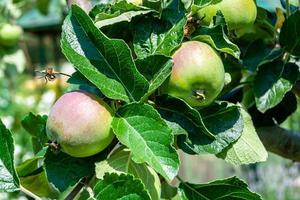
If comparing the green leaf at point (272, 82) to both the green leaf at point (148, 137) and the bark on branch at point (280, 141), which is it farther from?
the green leaf at point (148, 137)

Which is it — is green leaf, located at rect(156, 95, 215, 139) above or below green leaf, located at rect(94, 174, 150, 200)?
above

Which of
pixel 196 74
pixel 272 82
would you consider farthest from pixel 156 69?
pixel 272 82

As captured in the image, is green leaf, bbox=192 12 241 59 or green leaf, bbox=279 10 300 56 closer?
green leaf, bbox=192 12 241 59

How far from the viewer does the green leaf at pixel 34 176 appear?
0.79 metres

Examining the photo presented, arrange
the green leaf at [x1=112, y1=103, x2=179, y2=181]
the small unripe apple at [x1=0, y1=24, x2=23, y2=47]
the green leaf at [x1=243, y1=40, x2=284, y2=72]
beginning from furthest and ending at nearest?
the small unripe apple at [x1=0, y1=24, x2=23, y2=47]
the green leaf at [x1=243, y1=40, x2=284, y2=72]
the green leaf at [x1=112, y1=103, x2=179, y2=181]

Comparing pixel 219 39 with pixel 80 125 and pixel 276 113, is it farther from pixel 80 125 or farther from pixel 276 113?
pixel 276 113

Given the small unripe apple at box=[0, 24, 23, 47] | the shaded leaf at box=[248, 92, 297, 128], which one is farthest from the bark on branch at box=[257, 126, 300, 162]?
the small unripe apple at box=[0, 24, 23, 47]

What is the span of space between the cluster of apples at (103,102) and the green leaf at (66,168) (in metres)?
0.04

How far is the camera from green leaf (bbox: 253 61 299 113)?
0.86 m

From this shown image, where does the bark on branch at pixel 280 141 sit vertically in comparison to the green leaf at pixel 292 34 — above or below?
below

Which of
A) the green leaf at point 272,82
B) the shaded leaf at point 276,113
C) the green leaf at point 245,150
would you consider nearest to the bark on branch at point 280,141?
the shaded leaf at point 276,113

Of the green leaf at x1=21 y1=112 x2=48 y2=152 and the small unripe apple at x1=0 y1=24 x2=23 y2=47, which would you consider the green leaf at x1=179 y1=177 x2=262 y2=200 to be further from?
the small unripe apple at x1=0 y1=24 x2=23 y2=47

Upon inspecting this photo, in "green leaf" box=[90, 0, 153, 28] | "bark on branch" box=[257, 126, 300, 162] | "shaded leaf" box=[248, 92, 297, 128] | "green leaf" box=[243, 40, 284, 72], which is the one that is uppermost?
"green leaf" box=[90, 0, 153, 28]

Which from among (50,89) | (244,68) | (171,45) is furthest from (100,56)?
(50,89)
